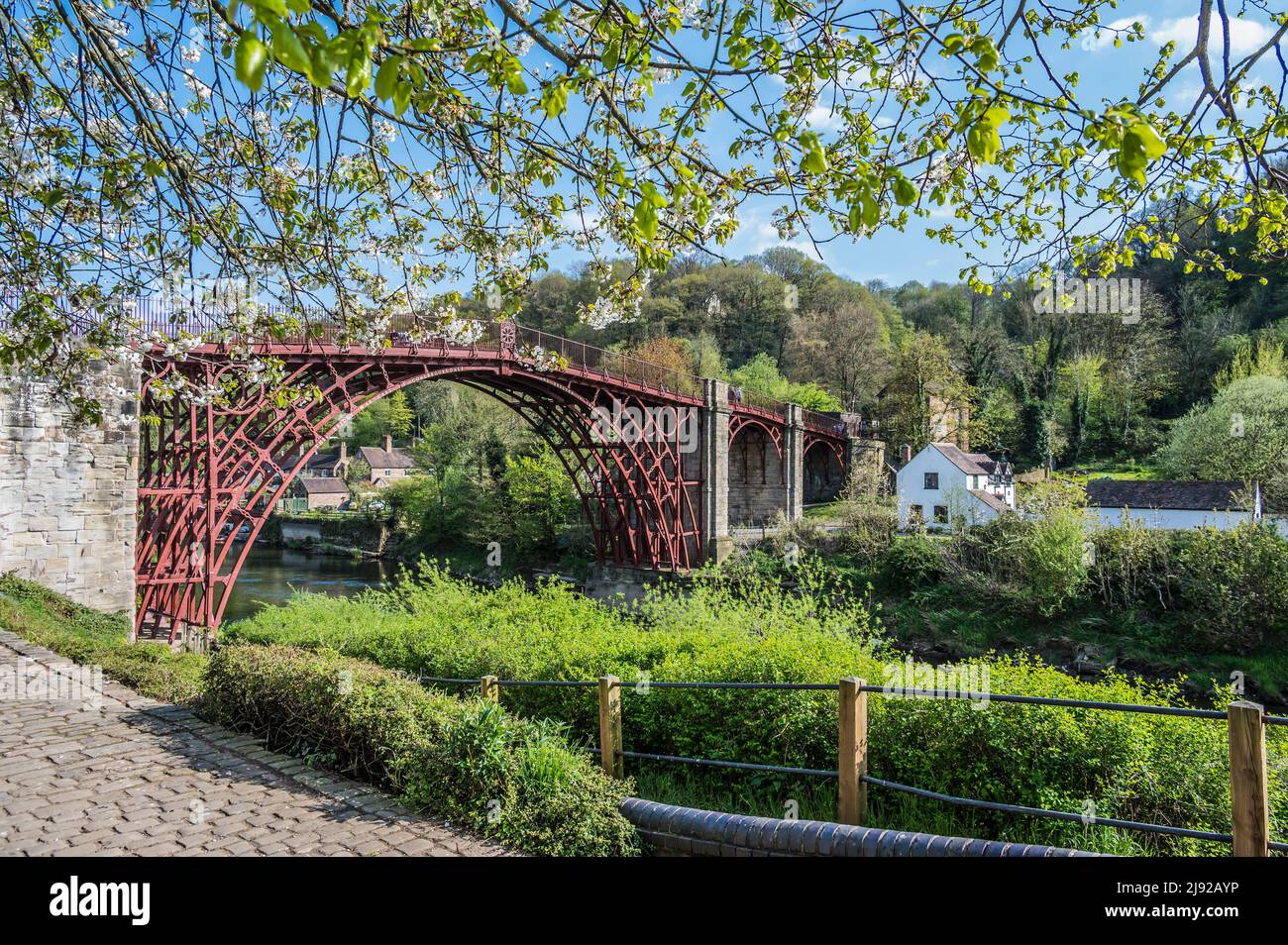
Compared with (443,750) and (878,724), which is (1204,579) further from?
(443,750)

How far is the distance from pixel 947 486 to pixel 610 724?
90.0ft

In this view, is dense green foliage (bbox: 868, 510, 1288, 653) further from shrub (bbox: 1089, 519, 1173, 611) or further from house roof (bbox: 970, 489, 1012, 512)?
house roof (bbox: 970, 489, 1012, 512)

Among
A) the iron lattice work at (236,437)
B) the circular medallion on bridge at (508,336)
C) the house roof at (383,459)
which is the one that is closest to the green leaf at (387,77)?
the iron lattice work at (236,437)

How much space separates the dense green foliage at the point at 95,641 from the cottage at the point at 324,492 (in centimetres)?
4745

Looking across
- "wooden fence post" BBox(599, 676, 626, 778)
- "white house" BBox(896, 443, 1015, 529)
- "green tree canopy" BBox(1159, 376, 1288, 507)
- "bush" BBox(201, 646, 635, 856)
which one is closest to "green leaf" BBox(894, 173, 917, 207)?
"bush" BBox(201, 646, 635, 856)

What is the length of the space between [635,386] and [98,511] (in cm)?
1545

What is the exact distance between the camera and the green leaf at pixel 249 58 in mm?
1824

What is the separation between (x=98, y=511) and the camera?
12148 mm

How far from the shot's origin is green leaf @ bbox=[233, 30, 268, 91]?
182 cm

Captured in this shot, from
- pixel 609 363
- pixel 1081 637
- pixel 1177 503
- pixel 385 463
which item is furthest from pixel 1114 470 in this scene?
pixel 385 463

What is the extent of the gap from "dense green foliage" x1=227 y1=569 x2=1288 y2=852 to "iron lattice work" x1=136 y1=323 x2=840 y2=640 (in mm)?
2787

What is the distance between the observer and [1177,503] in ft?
77.5
